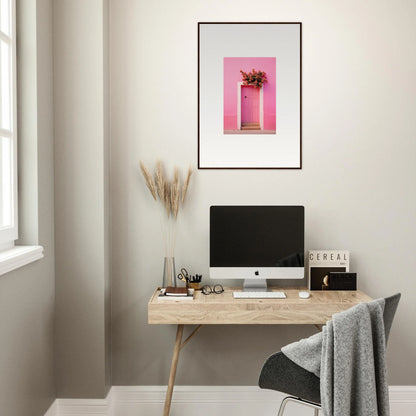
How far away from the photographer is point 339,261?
2.63m

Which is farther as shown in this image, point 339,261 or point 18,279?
point 339,261

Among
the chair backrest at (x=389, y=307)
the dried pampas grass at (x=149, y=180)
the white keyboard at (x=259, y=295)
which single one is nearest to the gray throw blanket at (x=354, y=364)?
the chair backrest at (x=389, y=307)

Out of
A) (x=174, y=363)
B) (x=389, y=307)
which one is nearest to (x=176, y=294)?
Answer: (x=174, y=363)

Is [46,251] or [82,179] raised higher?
[82,179]

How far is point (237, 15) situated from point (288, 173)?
3.12 ft

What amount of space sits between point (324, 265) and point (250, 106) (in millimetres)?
997

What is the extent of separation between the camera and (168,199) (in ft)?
8.80

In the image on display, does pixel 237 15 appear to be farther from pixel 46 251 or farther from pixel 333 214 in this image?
pixel 46 251

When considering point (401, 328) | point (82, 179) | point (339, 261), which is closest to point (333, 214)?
point (339, 261)

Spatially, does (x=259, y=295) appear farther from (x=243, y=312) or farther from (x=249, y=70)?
(x=249, y=70)

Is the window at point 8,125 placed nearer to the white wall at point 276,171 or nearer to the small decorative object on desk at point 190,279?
the white wall at point 276,171

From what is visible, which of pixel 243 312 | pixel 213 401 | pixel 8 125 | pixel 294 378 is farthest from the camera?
pixel 213 401

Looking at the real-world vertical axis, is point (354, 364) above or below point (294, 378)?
above

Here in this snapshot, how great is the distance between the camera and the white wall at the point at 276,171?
2.69m
